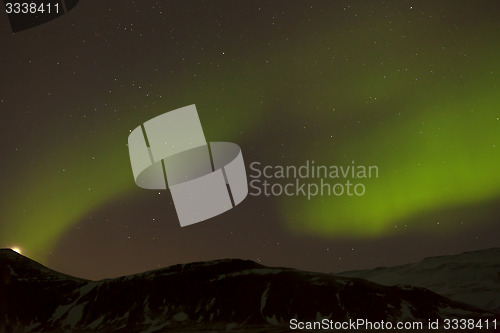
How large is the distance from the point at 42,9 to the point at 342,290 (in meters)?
68.1

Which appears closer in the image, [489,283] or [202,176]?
[202,176]

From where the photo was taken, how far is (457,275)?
152250 millimetres

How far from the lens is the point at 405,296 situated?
79312 millimetres

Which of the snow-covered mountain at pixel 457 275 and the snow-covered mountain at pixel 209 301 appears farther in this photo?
the snow-covered mountain at pixel 457 275

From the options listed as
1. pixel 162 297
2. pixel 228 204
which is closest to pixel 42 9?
pixel 228 204

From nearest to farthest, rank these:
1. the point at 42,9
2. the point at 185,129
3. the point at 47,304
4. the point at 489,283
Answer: the point at 42,9
the point at 185,129
the point at 47,304
the point at 489,283

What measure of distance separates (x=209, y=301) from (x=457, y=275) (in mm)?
93028

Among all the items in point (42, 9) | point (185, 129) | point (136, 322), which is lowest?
point (136, 322)

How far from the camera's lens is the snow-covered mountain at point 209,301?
75875mm

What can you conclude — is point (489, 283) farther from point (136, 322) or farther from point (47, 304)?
point (47, 304)

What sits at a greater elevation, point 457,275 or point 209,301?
point 209,301

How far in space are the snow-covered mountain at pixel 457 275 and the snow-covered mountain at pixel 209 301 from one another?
40.5m

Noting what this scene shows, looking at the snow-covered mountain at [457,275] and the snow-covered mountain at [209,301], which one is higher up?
the snow-covered mountain at [209,301]

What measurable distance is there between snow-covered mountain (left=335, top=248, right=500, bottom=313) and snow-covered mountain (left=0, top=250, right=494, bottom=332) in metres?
40.5
